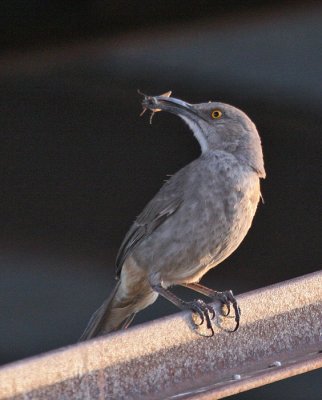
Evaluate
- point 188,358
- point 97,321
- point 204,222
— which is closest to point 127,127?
point 97,321

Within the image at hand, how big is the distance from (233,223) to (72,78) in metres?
4.18

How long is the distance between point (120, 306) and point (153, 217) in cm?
49

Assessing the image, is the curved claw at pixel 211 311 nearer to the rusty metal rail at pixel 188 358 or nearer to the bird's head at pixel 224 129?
the rusty metal rail at pixel 188 358

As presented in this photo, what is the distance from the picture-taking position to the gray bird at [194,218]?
4891 mm

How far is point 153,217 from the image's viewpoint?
519cm

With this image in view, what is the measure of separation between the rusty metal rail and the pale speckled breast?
3.94 ft

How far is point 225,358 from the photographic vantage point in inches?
134

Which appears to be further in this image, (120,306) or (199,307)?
(120,306)

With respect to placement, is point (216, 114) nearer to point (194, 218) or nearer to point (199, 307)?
point (194, 218)

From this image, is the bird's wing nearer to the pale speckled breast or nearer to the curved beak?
the pale speckled breast

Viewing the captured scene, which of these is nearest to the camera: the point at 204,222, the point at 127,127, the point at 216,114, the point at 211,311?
the point at 211,311

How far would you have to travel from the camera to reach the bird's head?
5.15 metres

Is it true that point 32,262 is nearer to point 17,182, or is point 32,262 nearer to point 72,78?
point 17,182

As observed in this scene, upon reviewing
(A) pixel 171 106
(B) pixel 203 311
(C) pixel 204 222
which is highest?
(A) pixel 171 106
